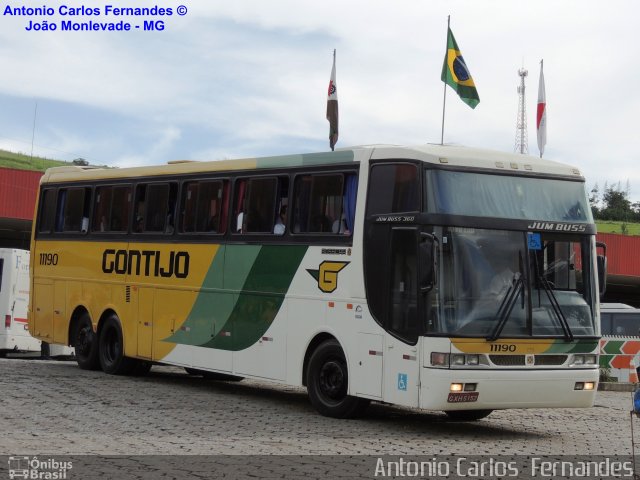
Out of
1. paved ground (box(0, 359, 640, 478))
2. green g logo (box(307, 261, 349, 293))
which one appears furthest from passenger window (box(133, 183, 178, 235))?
green g logo (box(307, 261, 349, 293))

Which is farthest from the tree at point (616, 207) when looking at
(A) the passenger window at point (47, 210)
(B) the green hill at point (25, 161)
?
(A) the passenger window at point (47, 210)

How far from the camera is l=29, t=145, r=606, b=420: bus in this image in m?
14.0

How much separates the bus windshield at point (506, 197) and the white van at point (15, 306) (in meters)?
17.8

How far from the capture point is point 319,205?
1602cm

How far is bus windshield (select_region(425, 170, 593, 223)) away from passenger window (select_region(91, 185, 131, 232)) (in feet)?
26.6

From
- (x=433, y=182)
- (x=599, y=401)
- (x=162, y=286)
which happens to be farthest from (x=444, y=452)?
(x=599, y=401)

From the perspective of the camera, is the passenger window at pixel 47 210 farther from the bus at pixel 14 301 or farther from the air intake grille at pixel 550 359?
the air intake grille at pixel 550 359

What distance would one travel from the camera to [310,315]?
52.6ft

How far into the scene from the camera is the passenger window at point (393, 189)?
1434 centimetres

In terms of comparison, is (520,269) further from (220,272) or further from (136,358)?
(136,358)

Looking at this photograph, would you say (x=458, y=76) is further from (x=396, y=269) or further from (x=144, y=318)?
(x=396, y=269)

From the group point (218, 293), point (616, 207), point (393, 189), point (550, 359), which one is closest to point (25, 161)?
point (616, 207)

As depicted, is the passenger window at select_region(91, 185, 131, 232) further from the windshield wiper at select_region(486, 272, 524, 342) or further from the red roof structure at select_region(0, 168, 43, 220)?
the red roof structure at select_region(0, 168, 43, 220)

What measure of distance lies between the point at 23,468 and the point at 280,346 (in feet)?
22.7
